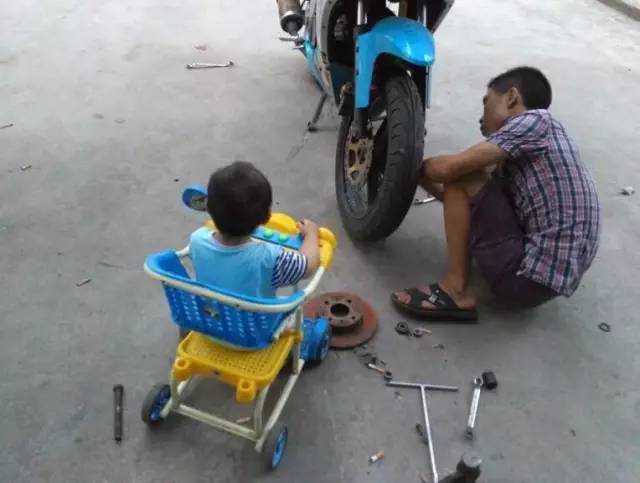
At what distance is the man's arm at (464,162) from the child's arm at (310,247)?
0.65 meters

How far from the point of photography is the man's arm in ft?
6.43

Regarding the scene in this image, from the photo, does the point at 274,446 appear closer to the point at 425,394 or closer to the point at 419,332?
the point at 425,394

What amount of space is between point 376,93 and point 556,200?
82cm

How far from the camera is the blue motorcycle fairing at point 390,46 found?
2.08 m

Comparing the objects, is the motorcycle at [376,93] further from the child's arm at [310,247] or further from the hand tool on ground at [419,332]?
the child's arm at [310,247]

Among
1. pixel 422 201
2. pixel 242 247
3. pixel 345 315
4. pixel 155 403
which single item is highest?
pixel 242 247

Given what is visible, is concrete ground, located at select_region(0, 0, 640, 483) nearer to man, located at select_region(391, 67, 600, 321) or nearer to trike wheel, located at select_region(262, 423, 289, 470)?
trike wheel, located at select_region(262, 423, 289, 470)

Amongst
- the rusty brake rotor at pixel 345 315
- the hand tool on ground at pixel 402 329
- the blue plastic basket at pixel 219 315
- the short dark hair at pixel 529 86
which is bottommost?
the hand tool on ground at pixel 402 329

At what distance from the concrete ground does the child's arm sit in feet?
1.56

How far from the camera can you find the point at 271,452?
1.56 meters

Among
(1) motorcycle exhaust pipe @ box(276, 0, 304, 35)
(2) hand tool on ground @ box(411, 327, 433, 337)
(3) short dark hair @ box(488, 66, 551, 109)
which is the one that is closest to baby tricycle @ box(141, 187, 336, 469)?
(2) hand tool on ground @ box(411, 327, 433, 337)

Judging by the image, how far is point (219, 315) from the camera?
4.82 ft

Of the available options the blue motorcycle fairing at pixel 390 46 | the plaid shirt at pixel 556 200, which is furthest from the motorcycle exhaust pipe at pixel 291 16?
the plaid shirt at pixel 556 200

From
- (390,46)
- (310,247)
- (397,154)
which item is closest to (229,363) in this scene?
(310,247)
